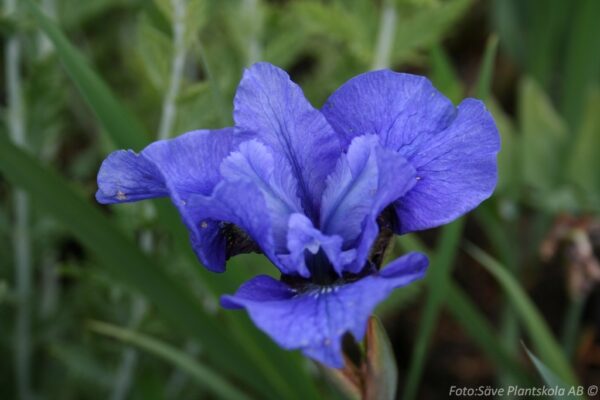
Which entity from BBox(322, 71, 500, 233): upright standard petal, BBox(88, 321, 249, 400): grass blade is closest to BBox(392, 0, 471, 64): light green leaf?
BBox(322, 71, 500, 233): upright standard petal

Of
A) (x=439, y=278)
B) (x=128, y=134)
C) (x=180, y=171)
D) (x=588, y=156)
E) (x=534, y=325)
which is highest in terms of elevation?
(x=128, y=134)

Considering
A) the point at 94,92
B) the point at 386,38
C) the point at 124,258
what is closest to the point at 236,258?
the point at 124,258

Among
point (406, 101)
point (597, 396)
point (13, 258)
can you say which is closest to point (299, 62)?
point (13, 258)

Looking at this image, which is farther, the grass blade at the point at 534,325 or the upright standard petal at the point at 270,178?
the grass blade at the point at 534,325

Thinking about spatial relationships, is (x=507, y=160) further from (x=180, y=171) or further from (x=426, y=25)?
(x=180, y=171)

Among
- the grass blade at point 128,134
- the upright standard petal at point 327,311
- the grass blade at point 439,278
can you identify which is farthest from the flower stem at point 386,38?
the upright standard petal at point 327,311

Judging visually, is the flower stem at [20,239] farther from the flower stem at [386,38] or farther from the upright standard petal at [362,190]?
the upright standard petal at [362,190]

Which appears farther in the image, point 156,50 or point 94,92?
point 156,50

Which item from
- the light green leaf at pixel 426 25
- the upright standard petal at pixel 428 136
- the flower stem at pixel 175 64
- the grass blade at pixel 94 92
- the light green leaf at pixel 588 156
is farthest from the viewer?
the light green leaf at pixel 588 156
